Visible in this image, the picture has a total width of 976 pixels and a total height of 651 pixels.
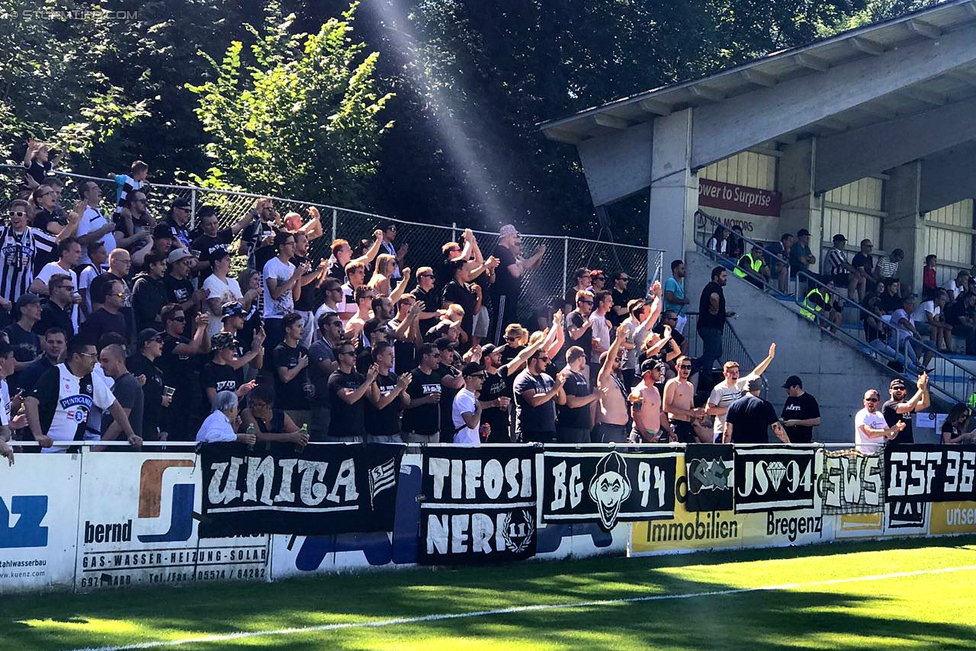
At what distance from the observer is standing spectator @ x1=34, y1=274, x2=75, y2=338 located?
1415 centimetres

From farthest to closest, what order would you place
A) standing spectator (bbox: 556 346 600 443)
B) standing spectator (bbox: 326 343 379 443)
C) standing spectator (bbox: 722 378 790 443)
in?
standing spectator (bbox: 722 378 790 443), standing spectator (bbox: 556 346 600 443), standing spectator (bbox: 326 343 379 443)

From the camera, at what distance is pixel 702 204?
30125 millimetres

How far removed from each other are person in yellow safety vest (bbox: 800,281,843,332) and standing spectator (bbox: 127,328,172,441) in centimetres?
1642

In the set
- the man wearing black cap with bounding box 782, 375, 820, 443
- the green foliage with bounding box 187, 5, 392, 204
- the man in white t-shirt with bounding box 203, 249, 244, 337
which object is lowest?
the man wearing black cap with bounding box 782, 375, 820, 443

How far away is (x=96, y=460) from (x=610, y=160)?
18.7m

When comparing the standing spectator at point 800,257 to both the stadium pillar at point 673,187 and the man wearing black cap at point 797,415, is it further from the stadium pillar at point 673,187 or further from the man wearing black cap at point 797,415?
the man wearing black cap at point 797,415

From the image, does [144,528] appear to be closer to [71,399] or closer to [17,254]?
[71,399]

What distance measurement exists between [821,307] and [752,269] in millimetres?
1665

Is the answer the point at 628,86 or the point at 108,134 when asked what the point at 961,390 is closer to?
the point at 628,86

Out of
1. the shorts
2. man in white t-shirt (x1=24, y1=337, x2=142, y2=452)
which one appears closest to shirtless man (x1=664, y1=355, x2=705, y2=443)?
the shorts

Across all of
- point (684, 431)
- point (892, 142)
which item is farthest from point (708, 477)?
point (892, 142)

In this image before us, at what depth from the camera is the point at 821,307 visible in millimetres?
28609

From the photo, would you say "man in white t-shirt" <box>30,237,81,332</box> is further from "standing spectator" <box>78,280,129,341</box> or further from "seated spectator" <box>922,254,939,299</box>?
"seated spectator" <box>922,254,939,299</box>

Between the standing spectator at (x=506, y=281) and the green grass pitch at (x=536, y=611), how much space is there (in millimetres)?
5586
